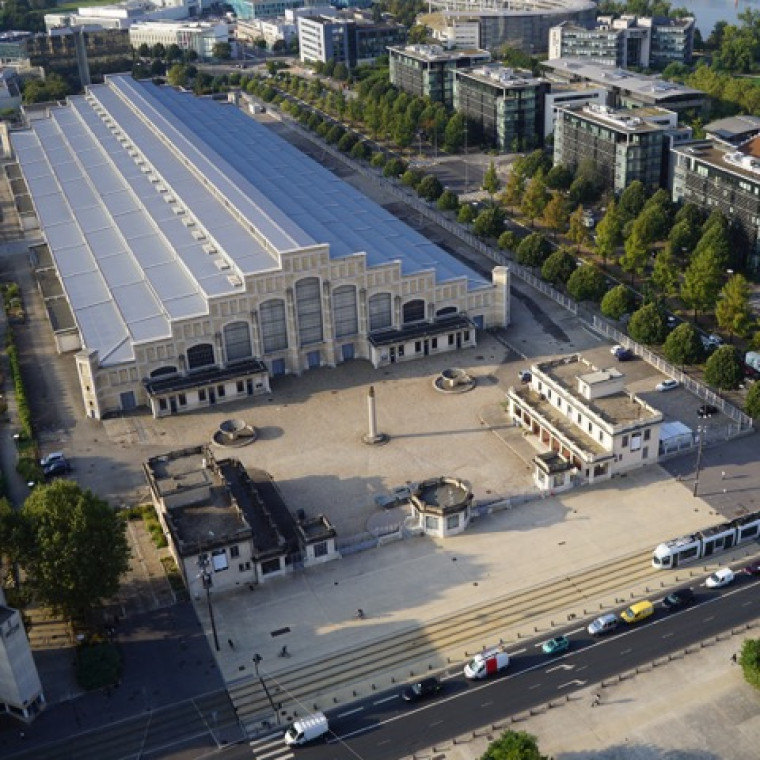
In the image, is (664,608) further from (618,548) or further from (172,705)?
(172,705)

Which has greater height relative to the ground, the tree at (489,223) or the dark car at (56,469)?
the tree at (489,223)

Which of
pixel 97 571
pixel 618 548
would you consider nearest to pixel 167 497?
pixel 97 571

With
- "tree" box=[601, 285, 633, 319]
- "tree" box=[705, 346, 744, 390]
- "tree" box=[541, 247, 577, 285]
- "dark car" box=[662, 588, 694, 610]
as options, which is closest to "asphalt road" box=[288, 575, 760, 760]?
"dark car" box=[662, 588, 694, 610]

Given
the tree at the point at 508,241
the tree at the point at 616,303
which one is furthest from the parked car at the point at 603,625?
the tree at the point at 508,241

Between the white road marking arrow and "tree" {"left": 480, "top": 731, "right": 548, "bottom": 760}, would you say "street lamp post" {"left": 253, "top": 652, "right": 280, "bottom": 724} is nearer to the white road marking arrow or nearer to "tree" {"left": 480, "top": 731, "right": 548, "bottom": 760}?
"tree" {"left": 480, "top": 731, "right": 548, "bottom": 760}

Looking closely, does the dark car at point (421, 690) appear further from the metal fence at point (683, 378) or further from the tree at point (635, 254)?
the tree at point (635, 254)
